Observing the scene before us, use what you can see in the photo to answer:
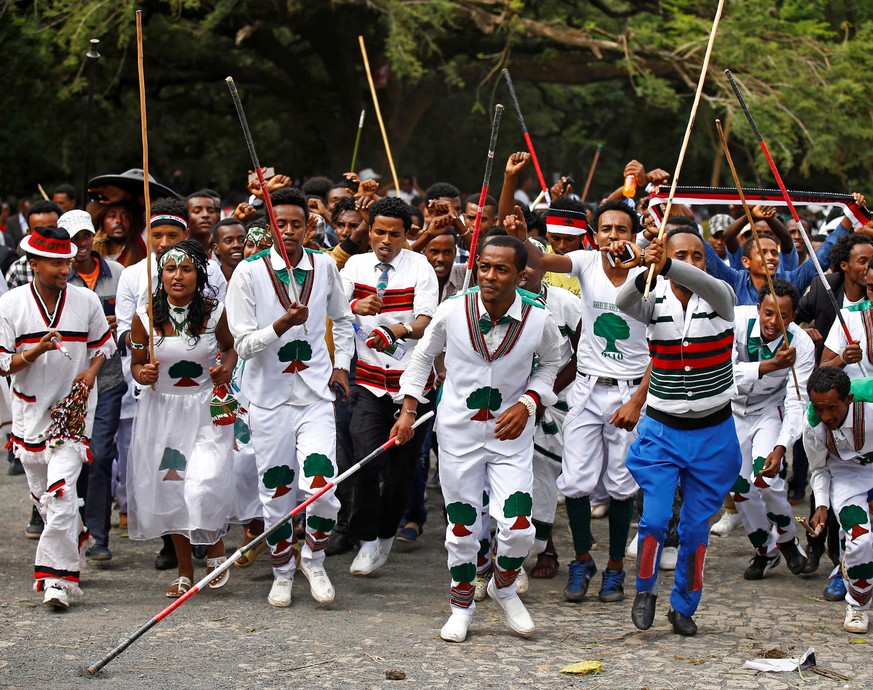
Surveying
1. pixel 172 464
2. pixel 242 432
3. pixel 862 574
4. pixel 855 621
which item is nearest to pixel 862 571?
pixel 862 574

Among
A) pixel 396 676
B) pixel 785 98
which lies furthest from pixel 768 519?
pixel 785 98

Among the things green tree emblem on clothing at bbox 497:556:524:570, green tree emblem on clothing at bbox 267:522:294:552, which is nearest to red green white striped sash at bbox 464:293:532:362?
green tree emblem on clothing at bbox 497:556:524:570

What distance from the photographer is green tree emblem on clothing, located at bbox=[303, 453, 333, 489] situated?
6.75 m

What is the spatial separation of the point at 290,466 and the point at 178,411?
723 millimetres

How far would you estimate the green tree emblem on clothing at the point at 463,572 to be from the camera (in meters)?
6.29

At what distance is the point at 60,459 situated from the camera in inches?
267

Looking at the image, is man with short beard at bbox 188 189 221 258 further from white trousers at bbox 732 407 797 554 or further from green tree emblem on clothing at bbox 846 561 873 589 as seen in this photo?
green tree emblem on clothing at bbox 846 561 873 589

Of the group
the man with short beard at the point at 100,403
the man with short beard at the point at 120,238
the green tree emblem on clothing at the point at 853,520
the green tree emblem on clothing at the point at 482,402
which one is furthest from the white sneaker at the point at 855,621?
the man with short beard at the point at 120,238

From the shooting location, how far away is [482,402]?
6289 mm

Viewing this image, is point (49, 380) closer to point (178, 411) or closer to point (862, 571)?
point (178, 411)

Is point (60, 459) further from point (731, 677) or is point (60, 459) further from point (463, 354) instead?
point (731, 677)

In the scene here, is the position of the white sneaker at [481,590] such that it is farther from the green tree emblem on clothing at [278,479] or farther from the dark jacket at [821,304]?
the dark jacket at [821,304]

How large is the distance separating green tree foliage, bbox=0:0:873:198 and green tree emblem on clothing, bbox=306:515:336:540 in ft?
40.0

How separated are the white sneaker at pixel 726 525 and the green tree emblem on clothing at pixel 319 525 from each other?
3133mm
